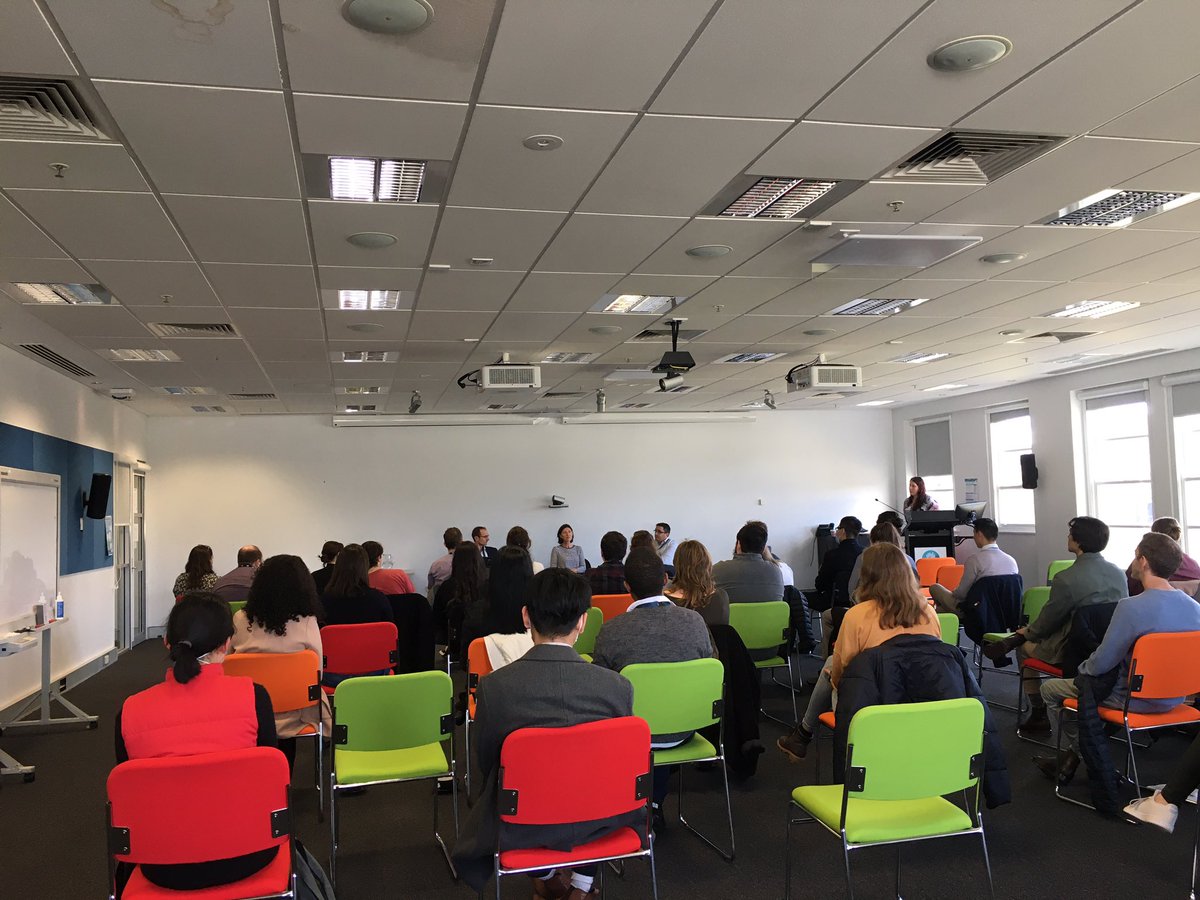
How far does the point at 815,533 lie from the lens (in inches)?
599

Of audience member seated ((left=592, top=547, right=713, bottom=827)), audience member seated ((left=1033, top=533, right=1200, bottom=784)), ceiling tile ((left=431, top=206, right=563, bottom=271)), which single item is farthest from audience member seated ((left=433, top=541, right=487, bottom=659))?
audience member seated ((left=1033, top=533, right=1200, bottom=784))

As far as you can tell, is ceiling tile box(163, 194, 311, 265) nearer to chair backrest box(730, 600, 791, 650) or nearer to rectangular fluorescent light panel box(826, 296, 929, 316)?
chair backrest box(730, 600, 791, 650)

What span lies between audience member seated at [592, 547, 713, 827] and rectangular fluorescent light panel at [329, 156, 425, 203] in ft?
6.98

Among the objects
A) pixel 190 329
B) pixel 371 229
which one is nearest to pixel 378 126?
pixel 371 229

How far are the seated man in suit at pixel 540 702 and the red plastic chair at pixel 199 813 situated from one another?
22.4 inches

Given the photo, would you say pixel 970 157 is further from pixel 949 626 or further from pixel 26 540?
pixel 26 540

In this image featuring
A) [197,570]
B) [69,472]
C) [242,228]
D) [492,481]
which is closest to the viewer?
[242,228]

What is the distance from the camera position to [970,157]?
4.21 metres

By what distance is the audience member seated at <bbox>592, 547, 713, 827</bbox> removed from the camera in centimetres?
407

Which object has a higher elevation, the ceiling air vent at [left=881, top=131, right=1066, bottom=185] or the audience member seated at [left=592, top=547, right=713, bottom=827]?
the ceiling air vent at [left=881, top=131, right=1066, bottom=185]

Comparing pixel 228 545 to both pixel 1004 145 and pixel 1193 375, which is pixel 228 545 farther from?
pixel 1193 375

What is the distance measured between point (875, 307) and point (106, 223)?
218 inches

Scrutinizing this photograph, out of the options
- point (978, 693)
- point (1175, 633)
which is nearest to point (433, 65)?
point (978, 693)

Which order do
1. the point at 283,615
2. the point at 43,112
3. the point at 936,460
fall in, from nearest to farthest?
the point at 43,112 → the point at 283,615 → the point at 936,460
